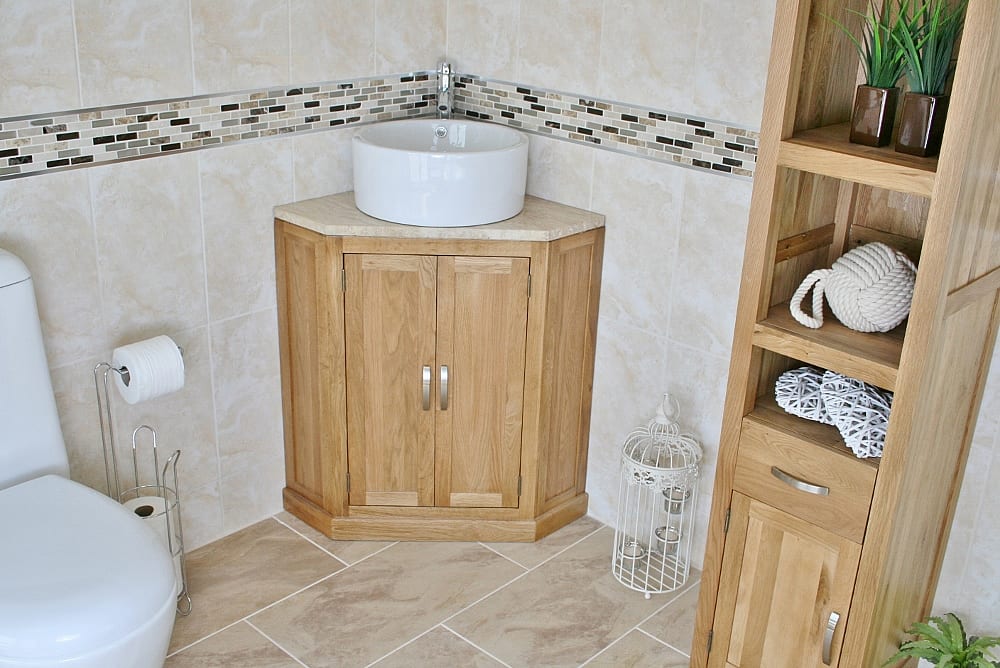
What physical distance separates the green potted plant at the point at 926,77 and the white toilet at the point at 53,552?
1427mm

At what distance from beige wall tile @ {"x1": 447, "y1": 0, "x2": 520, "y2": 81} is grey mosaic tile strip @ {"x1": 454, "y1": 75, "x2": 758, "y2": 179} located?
33 mm

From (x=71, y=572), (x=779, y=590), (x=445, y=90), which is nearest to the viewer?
(x=71, y=572)

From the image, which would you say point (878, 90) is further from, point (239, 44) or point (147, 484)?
point (147, 484)

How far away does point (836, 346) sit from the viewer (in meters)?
1.74

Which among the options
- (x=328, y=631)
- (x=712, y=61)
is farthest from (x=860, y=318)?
(x=328, y=631)

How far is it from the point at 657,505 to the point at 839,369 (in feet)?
3.10

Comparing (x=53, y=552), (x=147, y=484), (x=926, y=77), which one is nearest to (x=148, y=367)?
(x=147, y=484)

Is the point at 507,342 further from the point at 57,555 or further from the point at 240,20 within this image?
the point at 57,555

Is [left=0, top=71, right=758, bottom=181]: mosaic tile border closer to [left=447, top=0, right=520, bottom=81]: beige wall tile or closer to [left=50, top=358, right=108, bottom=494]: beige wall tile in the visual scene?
[left=447, top=0, right=520, bottom=81]: beige wall tile

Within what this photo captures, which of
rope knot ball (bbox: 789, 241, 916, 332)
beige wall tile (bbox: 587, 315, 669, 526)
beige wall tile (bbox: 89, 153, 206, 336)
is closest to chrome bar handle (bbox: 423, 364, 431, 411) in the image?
beige wall tile (bbox: 587, 315, 669, 526)

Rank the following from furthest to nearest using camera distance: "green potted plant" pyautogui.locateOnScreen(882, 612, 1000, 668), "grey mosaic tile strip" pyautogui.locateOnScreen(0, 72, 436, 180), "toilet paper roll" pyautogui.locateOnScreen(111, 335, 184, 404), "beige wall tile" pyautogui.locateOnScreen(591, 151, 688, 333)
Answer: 1. "beige wall tile" pyautogui.locateOnScreen(591, 151, 688, 333)
2. "toilet paper roll" pyautogui.locateOnScreen(111, 335, 184, 404)
3. "grey mosaic tile strip" pyautogui.locateOnScreen(0, 72, 436, 180)
4. "green potted plant" pyautogui.locateOnScreen(882, 612, 1000, 668)

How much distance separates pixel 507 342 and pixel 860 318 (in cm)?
92

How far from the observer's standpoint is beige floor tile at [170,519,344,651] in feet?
7.61

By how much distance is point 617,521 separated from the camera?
8.63ft
